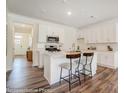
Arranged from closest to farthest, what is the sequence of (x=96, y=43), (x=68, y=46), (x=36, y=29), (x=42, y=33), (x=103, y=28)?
1. (x=42, y=33)
2. (x=36, y=29)
3. (x=103, y=28)
4. (x=96, y=43)
5. (x=68, y=46)

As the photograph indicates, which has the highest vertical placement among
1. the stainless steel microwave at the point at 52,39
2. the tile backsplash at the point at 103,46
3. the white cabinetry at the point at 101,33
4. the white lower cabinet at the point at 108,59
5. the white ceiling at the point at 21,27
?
the white ceiling at the point at 21,27

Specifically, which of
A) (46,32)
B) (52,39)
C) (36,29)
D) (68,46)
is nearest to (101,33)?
(68,46)

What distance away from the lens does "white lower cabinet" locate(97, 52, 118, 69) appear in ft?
14.8

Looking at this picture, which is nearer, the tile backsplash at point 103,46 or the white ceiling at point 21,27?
the tile backsplash at point 103,46

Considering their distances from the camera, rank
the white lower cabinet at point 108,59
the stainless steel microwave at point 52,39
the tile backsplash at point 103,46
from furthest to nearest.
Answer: the stainless steel microwave at point 52,39, the tile backsplash at point 103,46, the white lower cabinet at point 108,59

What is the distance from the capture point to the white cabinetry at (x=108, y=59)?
178 inches

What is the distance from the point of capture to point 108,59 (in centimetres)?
476

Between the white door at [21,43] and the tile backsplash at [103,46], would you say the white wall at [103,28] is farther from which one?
the white door at [21,43]

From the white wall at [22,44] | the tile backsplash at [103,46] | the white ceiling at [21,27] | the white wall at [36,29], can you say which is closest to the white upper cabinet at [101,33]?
the tile backsplash at [103,46]

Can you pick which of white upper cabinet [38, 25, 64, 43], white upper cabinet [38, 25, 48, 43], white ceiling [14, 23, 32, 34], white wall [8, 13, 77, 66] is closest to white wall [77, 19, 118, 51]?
white wall [8, 13, 77, 66]

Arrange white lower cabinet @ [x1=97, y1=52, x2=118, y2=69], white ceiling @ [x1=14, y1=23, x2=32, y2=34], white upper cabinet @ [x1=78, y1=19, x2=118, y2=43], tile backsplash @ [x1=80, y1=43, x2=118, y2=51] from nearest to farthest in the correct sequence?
white lower cabinet @ [x1=97, y1=52, x2=118, y2=69] → white upper cabinet @ [x1=78, y1=19, x2=118, y2=43] → tile backsplash @ [x1=80, y1=43, x2=118, y2=51] → white ceiling @ [x1=14, y1=23, x2=32, y2=34]

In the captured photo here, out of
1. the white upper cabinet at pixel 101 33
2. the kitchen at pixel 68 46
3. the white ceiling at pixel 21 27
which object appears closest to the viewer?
the kitchen at pixel 68 46

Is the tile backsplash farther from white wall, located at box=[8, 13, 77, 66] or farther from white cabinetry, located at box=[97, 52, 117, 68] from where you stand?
white wall, located at box=[8, 13, 77, 66]

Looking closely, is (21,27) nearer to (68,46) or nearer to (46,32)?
(46,32)
